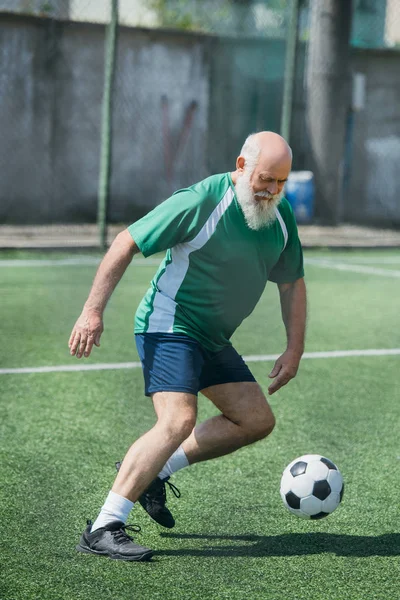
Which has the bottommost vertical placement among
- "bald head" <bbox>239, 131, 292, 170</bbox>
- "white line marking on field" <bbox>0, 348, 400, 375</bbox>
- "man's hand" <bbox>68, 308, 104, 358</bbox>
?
"white line marking on field" <bbox>0, 348, 400, 375</bbox>

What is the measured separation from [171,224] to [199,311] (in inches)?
16.4

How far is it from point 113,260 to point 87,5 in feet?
42.5

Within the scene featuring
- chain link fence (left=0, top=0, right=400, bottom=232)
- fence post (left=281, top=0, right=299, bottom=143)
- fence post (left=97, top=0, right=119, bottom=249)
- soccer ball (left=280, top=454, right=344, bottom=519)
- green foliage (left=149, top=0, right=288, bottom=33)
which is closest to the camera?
soccer ball (left=280, top=454, right=344, bottom=519)

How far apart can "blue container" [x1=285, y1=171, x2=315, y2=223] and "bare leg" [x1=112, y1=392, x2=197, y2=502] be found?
13040mm

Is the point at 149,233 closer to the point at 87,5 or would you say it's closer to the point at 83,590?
the point at 83,590

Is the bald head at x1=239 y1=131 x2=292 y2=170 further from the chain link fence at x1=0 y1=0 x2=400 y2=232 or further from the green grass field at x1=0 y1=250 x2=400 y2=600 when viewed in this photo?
the chain link fence at x1=0 y1=0 x2=400 y2=232

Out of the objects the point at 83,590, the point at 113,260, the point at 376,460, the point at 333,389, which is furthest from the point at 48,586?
the point at 333,389

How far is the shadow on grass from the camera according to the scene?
13.7ft

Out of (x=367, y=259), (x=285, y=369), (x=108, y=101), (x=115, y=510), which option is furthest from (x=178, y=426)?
(x=367, y=259)

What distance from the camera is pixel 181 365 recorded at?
4227mm

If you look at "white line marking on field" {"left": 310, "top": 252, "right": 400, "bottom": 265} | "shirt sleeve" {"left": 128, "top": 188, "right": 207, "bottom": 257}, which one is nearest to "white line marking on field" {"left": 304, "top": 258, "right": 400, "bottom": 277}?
"white line marking on field" {"left": 310, "top": 252, "right": 400, "bottom": 265}

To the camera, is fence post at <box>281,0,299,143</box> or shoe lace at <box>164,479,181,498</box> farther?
fence post at <box>281,0,299,143</box>

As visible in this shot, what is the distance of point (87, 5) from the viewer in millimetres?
16109

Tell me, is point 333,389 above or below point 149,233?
below
